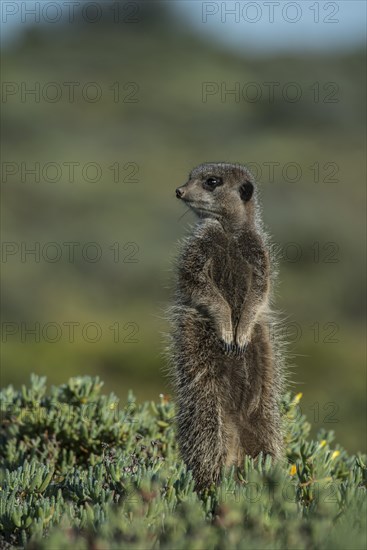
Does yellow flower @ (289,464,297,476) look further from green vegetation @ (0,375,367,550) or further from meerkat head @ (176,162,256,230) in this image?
meerkat head @ (176,162,256,230)

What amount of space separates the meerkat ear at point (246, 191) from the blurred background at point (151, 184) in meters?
0.65

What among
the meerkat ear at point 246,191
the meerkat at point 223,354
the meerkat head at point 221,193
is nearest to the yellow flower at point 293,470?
the meerkat at point 223,354

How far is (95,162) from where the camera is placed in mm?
44656

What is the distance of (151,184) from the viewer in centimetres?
4231

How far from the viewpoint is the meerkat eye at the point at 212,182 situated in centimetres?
574

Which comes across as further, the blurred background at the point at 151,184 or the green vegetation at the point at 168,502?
the blurred background at the point at 151,184

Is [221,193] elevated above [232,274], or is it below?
above

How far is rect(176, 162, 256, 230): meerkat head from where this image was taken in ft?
18.4

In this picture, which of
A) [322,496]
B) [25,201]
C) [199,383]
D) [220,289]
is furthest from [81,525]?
[25,201]

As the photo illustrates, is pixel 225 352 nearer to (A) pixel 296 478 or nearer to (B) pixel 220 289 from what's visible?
(B) pixel 220 289

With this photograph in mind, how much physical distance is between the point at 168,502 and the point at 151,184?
38.7 m

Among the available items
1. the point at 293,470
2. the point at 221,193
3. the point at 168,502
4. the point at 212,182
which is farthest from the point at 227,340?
the point at 168,502

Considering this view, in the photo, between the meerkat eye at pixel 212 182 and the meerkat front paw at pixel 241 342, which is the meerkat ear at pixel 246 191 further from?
the meerkat front paw at pixel 241 342

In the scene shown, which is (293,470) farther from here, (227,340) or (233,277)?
(233,277)
